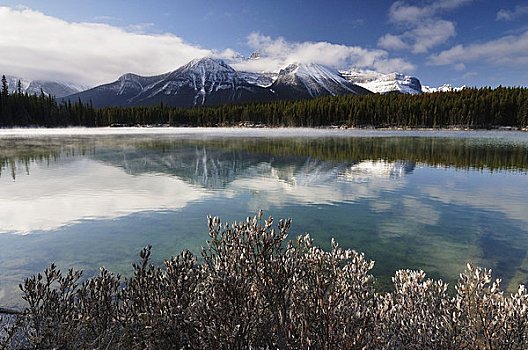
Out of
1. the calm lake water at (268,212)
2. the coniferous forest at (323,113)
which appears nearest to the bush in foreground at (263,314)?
the calm lake water at (268,212)

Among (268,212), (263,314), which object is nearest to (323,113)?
(268,212)

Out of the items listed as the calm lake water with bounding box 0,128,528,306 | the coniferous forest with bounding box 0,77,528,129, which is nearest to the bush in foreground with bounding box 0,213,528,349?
the calm lake water with bounding box 0,128,528,306

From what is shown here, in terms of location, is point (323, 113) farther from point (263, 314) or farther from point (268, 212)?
point (263, 314)

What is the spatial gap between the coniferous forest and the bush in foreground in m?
153

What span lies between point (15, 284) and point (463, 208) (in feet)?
63.5

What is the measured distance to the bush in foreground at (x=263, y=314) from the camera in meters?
4.31

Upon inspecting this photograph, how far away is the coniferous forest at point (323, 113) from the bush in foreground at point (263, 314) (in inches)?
6006

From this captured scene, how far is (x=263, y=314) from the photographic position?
5098 millimetres

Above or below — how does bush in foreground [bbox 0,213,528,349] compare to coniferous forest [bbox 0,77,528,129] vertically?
below

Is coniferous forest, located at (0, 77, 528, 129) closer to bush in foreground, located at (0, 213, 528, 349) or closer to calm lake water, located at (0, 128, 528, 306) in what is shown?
calm lake water, located at (0, 128, 528, 306)

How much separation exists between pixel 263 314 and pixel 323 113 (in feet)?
524

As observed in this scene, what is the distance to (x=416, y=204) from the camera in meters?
16.6

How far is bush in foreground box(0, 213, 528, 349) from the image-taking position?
4.31 meters

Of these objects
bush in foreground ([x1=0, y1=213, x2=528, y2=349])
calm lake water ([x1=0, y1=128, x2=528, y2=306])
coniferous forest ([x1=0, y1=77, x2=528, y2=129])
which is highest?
coniferous forest ([x1=0, y1=77, x2=528, y2=129])
